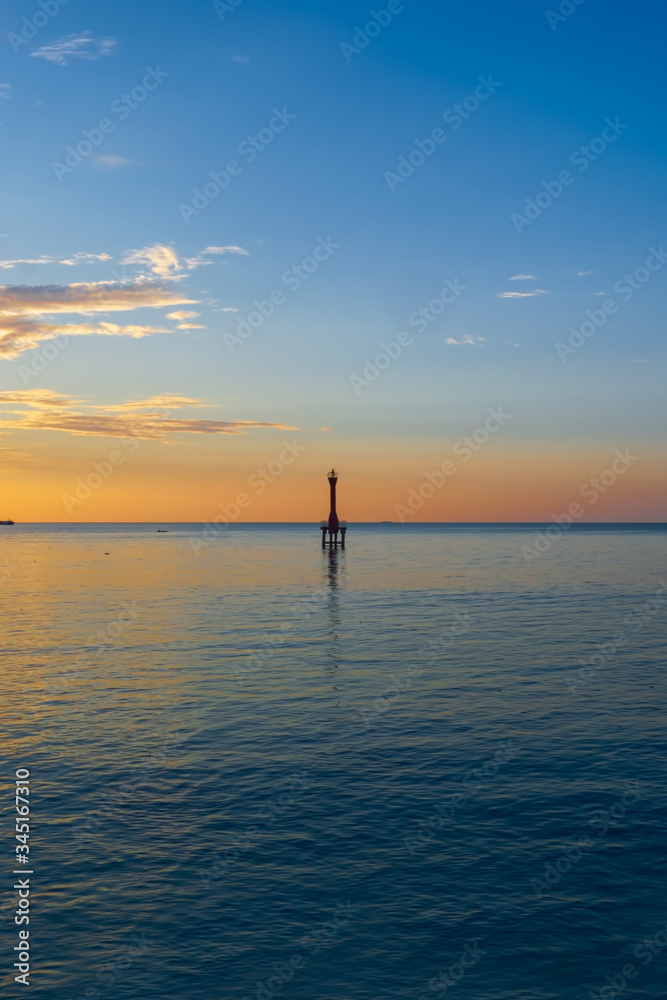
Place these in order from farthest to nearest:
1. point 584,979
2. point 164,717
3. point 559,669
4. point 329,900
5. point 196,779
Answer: point 559,669, point 164,717, point 196,779, point 329,900, point 584,979

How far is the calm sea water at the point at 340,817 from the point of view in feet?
48.6

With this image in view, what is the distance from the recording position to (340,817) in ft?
68.9

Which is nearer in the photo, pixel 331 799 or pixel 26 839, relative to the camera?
pixel 26 839

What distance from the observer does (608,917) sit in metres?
16.2

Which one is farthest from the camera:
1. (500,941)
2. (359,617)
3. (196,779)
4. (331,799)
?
(359,617)

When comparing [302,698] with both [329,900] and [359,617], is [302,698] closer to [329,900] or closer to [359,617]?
[329,900]

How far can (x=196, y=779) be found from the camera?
→ 79.2 ft

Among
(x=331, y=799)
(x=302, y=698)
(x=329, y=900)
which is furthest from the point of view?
(x=302, y=698)

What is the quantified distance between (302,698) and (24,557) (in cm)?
13334

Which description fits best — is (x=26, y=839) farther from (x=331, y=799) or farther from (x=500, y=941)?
(x=500, y=941)

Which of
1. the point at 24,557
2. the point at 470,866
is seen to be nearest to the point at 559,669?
the point at 470,866

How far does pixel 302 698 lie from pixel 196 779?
433 inches

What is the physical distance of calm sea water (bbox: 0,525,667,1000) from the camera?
14820 mm

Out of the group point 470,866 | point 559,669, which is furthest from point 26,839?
point 559,669
